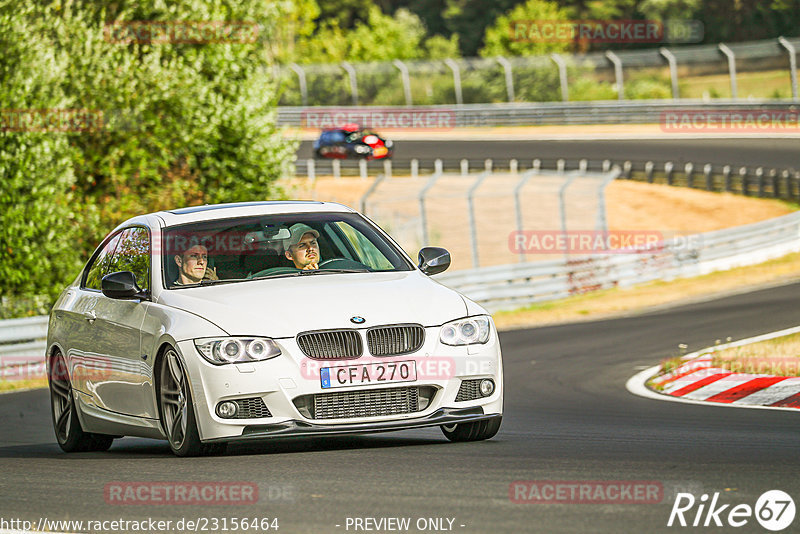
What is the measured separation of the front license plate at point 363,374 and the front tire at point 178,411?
792 millimetres

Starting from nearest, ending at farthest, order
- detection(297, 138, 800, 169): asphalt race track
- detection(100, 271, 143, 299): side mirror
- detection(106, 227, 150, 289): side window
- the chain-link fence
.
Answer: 1. detection(100, 271, 143, 299): side mirror
2. detection(106, 227, 150, 289): side window
3. detection(297, 138, 800, 169): asphalt race track
4. the chain-link fence

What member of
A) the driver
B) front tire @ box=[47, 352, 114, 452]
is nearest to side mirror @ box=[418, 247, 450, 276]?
the driver

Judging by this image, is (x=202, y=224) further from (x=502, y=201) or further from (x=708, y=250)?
(x=502, y=201)

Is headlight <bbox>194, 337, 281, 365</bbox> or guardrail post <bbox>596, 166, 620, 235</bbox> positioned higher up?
headlight <bbox>194, 337, 281, 365</bbox>

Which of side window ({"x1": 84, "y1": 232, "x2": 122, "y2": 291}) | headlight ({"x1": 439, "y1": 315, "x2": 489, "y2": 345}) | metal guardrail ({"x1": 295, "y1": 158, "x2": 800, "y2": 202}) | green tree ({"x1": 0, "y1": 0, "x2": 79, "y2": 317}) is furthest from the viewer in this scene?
metal guardrail ({"x1": 295, "y1": 158, "x2": 800, "y2": 202})

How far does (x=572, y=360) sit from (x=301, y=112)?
155 feet

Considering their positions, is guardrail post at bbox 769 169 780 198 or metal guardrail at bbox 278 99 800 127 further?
metal guardrail at bbox 278 99 800 127

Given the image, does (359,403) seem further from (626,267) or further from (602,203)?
(602,203)

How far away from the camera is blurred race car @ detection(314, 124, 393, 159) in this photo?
53969 millimetres

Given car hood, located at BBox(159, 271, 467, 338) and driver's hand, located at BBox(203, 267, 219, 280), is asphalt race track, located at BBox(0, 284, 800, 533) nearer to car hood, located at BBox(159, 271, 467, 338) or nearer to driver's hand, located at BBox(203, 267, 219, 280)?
car hood, located at BBox(159, 271, 467, 338)

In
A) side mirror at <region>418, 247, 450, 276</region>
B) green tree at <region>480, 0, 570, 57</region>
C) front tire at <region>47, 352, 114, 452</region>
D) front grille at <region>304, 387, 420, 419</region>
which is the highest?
side mirror at <region>418, 247, 450, 276</region>

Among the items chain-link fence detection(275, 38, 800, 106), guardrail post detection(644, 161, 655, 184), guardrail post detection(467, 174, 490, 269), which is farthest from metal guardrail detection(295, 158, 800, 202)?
guardrail post detection(467, 174, 490, 269)

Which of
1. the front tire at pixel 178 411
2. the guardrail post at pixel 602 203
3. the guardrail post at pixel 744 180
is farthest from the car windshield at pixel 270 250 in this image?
the guardrail post at pixel 744 180

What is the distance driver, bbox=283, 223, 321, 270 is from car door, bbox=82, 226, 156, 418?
0.92 meters
